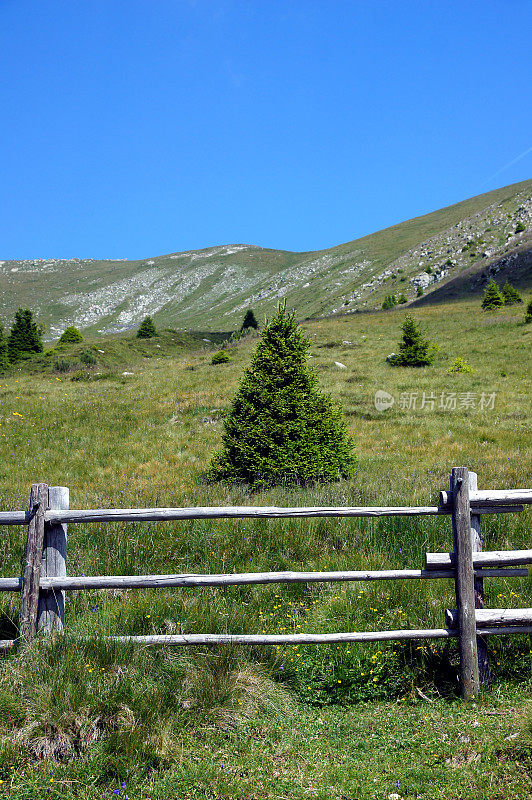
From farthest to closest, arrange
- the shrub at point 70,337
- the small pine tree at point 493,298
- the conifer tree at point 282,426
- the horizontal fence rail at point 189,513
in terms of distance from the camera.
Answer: the shrub at point 70,337 → the small pine tree at point 493,298 → the conifer tree at point 282,426 → the horizontal fence rail at point 189,513

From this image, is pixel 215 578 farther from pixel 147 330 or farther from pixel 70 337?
pixel 147 330

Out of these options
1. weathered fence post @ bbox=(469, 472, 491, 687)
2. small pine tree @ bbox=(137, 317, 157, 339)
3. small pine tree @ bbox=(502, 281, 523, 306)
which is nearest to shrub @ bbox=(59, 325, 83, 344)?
small pine tree @ bbox=(137, 317, 157, 339)

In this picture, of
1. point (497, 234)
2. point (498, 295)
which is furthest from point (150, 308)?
point (498, 295)

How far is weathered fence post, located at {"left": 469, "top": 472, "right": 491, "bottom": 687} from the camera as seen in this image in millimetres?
4246

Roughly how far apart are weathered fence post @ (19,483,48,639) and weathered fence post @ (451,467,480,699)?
11.7ft

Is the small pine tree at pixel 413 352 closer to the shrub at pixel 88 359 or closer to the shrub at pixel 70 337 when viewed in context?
the shrub at pixel 88 359

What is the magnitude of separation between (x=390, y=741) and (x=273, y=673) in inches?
41.9

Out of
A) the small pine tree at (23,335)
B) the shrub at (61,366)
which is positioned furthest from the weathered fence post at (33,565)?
the small pine tree at (23,335)

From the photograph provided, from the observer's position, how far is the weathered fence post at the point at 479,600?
4.25m

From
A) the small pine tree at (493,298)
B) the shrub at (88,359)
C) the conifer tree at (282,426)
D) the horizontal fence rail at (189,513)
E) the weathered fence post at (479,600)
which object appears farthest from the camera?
the small pine tree at (493,298)

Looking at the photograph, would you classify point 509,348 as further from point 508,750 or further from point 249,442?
point 508,750

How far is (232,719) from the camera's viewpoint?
12.3ft

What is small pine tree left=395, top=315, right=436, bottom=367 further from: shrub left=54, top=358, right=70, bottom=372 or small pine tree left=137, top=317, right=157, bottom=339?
small pine tree left=137, top=317, right=157, bottom=339

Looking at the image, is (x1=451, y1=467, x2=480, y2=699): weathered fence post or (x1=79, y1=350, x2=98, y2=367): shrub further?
(x1=79, y1=350, x2=98, y2=367): shrub
